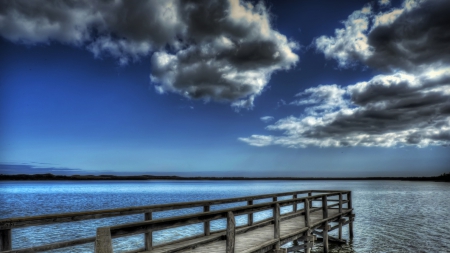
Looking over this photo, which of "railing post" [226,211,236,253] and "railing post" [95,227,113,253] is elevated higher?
"railing post" [95,227,113,253]

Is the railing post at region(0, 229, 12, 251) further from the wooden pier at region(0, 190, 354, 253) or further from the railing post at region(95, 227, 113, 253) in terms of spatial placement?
the railing post at region(95, 227, 113, 253)

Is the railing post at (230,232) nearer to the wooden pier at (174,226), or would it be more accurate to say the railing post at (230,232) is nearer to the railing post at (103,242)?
the wooden pier at (174,226)

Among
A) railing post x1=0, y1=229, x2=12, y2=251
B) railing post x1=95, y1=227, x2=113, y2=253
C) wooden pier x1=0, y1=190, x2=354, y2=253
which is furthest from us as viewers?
railing post x1=0, y1=229, x2=12, y2=251

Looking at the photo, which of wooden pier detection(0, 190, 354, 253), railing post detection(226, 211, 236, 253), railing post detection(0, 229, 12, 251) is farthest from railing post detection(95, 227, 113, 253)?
railing post detection(226, 211, 236, 253)

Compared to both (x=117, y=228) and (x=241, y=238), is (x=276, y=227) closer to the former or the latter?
(x=241, y=238)

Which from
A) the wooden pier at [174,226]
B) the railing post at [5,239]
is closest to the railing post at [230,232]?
the wooden pier at [174,226]

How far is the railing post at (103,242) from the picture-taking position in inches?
151

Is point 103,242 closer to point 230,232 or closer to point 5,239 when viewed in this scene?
point 5,239

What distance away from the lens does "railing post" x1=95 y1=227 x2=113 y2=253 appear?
12.6 feet

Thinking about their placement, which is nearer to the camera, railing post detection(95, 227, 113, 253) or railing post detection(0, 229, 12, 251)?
railing post detection(95, 227, 113, 253)

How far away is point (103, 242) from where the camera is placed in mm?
3902

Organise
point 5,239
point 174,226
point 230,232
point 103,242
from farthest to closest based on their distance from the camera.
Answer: point 230,232, point 174,226, point 5,239, point 103,242

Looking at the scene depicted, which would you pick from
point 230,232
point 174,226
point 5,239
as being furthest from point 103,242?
point 230,232

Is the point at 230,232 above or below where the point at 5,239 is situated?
below
